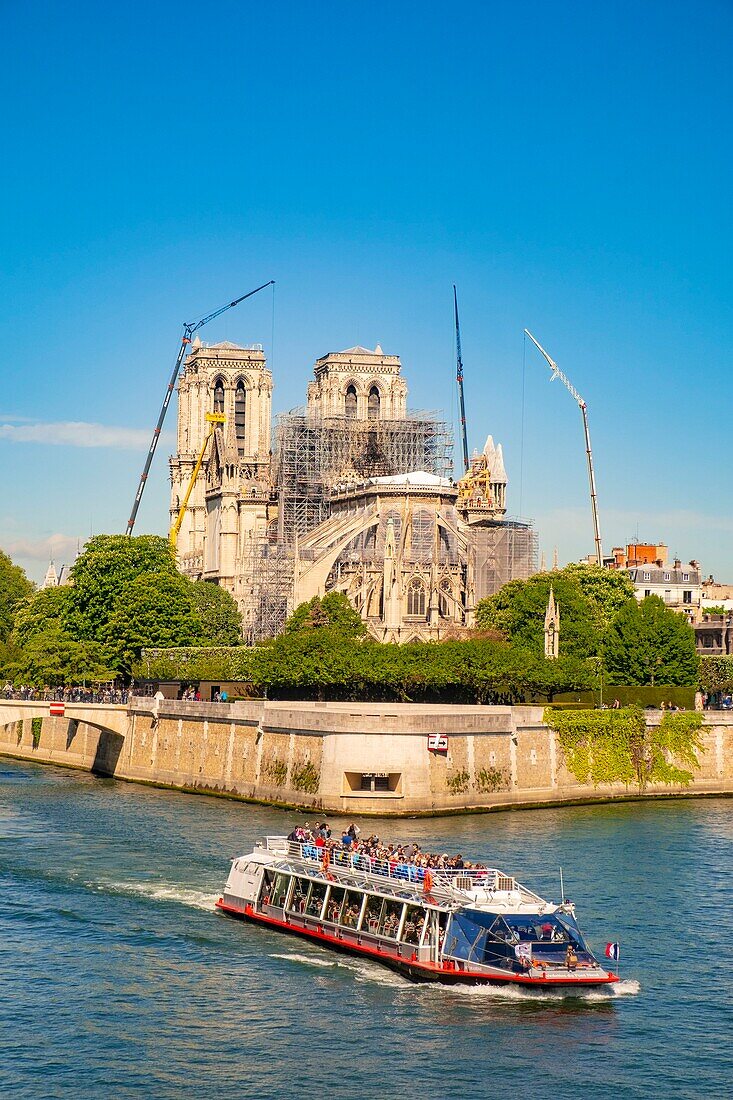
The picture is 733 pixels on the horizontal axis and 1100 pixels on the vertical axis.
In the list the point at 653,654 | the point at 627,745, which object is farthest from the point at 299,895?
the point at 653,654

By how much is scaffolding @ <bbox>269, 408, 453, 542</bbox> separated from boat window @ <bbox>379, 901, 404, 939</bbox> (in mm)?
96002

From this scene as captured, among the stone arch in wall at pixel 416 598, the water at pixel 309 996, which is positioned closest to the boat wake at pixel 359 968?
the water at pixel 309 996

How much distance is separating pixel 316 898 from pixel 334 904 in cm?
90

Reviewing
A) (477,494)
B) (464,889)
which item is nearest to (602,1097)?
(464,889)

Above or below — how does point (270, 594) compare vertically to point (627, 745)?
above

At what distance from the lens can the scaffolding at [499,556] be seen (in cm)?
13238

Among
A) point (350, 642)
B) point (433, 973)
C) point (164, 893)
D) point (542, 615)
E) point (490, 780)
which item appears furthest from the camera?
point (542, 615)

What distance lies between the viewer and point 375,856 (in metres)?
46.9

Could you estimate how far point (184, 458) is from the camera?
6900 inches

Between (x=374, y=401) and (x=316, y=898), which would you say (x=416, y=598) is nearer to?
(x=374, y=401)

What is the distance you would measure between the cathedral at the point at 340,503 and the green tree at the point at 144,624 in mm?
23505

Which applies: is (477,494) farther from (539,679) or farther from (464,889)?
(464,889)

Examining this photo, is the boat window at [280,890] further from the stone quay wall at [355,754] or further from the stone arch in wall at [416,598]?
the stone arch in wall at [416,598]

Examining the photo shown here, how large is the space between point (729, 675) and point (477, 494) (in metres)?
54.8
